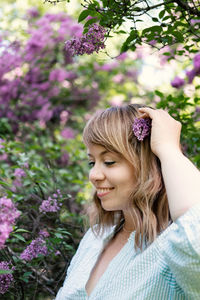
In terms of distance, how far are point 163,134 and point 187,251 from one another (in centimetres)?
39

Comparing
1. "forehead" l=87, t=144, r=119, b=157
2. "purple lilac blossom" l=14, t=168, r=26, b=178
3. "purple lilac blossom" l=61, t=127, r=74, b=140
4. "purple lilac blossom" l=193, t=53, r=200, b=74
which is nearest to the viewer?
"forehead" l=87, t=144, r=119, b=157

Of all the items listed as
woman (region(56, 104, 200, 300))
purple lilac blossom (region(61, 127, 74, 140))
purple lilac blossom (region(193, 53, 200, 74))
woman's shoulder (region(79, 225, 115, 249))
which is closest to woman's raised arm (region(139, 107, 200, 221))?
woman (region(56, 104, 200, 300))

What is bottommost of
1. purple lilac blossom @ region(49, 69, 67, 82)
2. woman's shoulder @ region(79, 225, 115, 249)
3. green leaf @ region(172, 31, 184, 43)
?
woman's shoulder @ region(79, 225, 115, 249)

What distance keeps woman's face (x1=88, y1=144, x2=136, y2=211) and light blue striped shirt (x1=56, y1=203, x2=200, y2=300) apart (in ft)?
0.50

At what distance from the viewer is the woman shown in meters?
0.94

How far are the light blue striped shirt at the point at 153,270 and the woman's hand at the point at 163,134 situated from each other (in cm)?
23

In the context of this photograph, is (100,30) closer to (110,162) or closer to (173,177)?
(110,162)

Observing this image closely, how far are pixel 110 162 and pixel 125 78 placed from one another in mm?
3959

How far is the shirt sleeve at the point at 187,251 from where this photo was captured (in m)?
0.87

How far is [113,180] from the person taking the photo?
127cm

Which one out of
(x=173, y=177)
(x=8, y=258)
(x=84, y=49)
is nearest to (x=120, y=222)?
(x=8, y=258)

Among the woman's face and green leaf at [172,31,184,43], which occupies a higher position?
green leaf at [172,31,184,43]

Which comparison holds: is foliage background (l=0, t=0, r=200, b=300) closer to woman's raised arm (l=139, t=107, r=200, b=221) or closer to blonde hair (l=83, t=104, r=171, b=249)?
blonde hair (l=83, t=104, r=171, b=249)

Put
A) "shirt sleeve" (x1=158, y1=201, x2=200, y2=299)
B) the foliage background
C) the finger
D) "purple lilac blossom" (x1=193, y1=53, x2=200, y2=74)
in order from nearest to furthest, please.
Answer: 1. "shirt sleeve" (x1=158, y1=201, x2=200, y2=299)
2. the finger
3. "purple lilac blossom" (x1=193, y1=53, x2=200, y2=74)
4. the foliage background
